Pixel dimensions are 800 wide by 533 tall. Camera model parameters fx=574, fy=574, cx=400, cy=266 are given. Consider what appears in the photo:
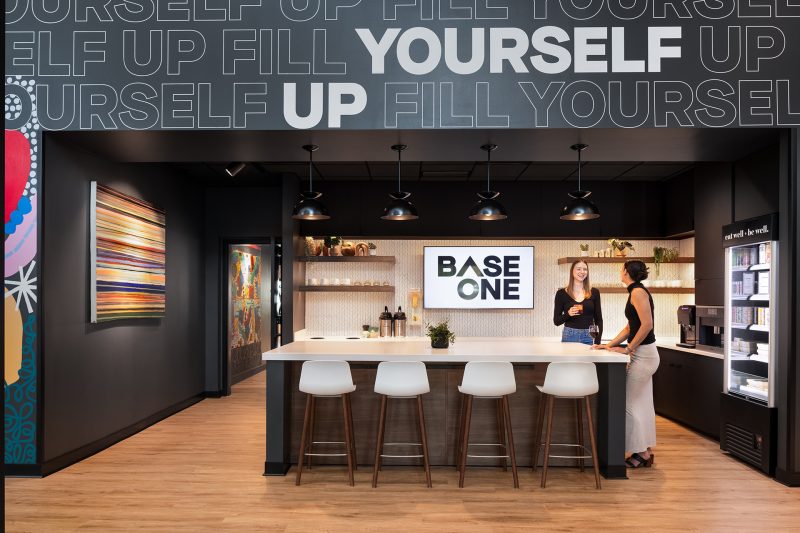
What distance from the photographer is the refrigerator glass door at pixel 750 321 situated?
441 centimetres

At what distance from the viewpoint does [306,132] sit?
14.3 feet

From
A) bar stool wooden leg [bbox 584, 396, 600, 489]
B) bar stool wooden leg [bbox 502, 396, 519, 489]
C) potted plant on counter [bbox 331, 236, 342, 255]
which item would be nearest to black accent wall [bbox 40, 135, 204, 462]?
potted plant on counter [bbox 331, 236, 342, 255]

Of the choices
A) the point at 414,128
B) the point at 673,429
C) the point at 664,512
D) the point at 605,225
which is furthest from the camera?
the point at 605,225

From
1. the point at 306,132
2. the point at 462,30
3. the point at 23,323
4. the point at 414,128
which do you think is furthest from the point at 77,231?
the point at 462,30

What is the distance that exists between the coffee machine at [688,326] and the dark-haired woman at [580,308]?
1.10 m

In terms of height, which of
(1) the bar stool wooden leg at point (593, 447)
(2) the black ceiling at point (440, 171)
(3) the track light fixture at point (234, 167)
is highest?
(2) the black ceiling at point (440, 171)

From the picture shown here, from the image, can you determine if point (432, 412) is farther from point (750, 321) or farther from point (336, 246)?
point (336, 246)

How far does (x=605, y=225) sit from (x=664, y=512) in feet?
14.7

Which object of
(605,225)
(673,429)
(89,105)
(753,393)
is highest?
(89,105)

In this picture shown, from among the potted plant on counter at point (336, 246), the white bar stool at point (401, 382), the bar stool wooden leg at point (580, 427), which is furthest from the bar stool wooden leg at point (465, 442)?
the potted plant on counter at point (336, 246)

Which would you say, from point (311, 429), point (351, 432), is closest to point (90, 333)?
point (311, 429)

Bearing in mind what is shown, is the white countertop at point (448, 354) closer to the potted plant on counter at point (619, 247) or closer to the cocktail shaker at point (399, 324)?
the cocktail shaker at point (399, 324)

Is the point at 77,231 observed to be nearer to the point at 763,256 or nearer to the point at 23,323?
the point at 23,323

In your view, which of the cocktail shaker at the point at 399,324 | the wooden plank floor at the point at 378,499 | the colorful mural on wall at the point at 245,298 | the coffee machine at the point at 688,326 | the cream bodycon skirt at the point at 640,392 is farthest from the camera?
the colorful mural on wall at the point at 245,298
